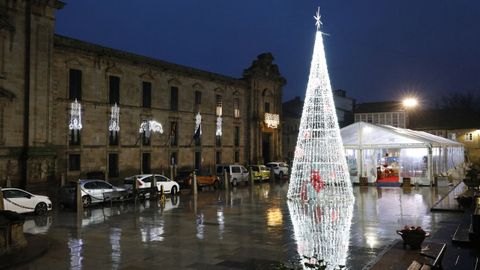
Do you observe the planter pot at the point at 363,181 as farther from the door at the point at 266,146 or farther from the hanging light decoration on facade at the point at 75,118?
the hanging light decoration on facade at the point at 75,118

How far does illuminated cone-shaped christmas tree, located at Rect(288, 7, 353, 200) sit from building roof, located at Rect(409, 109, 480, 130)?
47350 millimetres

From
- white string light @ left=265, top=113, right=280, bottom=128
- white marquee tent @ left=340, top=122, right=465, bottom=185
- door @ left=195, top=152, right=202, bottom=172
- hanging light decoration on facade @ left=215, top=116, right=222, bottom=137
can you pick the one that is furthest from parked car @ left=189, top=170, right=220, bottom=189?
white string light @ left=265, top=113, right=280, bottom=128

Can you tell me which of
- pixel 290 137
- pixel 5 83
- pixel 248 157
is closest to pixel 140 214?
pixel 5 83

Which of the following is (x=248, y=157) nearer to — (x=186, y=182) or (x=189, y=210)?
(x=186, y=182)

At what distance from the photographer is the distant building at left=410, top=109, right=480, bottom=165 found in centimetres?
6153

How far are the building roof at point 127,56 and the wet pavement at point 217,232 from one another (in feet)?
41.2

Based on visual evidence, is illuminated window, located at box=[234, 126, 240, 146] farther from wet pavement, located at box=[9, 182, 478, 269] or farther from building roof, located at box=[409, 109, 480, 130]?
building roof, located at box=[409, 109, 480, 130]

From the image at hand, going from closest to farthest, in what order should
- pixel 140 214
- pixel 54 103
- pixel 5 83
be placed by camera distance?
pixel 140 214 < pixel 5 83 < pixel 54 103

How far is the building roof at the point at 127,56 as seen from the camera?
92.5 feet

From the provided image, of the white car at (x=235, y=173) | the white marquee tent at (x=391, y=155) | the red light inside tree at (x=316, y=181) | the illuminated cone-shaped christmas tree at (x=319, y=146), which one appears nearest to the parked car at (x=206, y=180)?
the white car at (x=235, y=173)

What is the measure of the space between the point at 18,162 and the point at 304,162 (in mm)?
16075

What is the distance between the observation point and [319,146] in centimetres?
2152

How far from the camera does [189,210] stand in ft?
61.9

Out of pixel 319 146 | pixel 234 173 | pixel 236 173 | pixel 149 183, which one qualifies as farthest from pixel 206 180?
pixel 319 146
